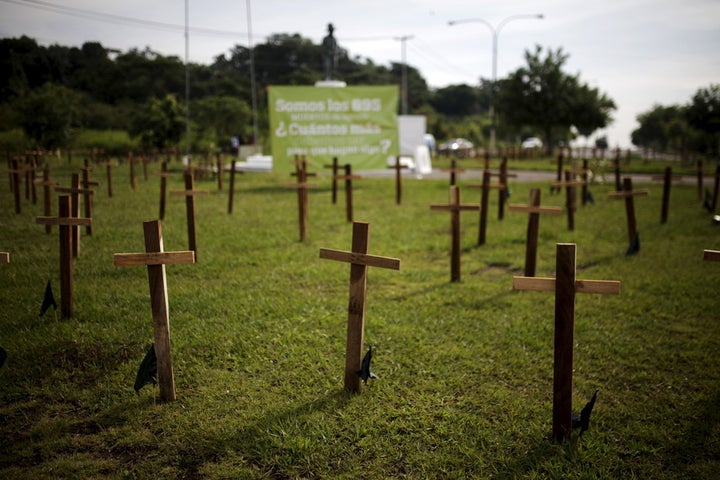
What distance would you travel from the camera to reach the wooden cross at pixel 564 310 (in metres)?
3.46

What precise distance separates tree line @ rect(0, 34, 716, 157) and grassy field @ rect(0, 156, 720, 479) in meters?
4.49

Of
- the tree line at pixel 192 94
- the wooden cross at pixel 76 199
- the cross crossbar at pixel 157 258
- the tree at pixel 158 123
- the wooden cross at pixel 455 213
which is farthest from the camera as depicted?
the tree at pixel 158 123

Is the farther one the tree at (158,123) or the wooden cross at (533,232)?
the tree at (158,123)

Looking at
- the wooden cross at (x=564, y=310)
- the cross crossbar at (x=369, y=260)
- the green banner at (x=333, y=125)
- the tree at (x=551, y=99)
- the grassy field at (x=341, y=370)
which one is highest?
the tree at (x=551, y=99)

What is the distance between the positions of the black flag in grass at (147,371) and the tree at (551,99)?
47436mm

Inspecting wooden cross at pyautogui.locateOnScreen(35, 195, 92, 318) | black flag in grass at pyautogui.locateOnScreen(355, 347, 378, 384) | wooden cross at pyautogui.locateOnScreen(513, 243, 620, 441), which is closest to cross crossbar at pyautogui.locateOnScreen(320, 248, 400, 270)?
black flag in grass at pyautogui.locateOnScreen(355, 347, 378, 384)

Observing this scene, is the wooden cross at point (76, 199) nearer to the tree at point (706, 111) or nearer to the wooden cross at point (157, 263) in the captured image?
the wooden cross at point (157, 263)

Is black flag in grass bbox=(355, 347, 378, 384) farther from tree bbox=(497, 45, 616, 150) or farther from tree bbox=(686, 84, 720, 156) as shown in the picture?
tree bbox=(497, 45, 616, 150)

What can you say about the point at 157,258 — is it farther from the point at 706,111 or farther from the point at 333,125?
the point at 706,111

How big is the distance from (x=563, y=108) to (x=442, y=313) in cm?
4490

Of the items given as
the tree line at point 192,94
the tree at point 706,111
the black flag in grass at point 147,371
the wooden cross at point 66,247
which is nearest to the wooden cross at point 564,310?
the black flag in grass at point 147,371

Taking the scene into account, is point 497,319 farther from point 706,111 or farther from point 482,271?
point 706,111

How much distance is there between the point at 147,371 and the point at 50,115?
18.9 metres

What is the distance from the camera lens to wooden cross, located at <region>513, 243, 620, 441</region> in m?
3.46
